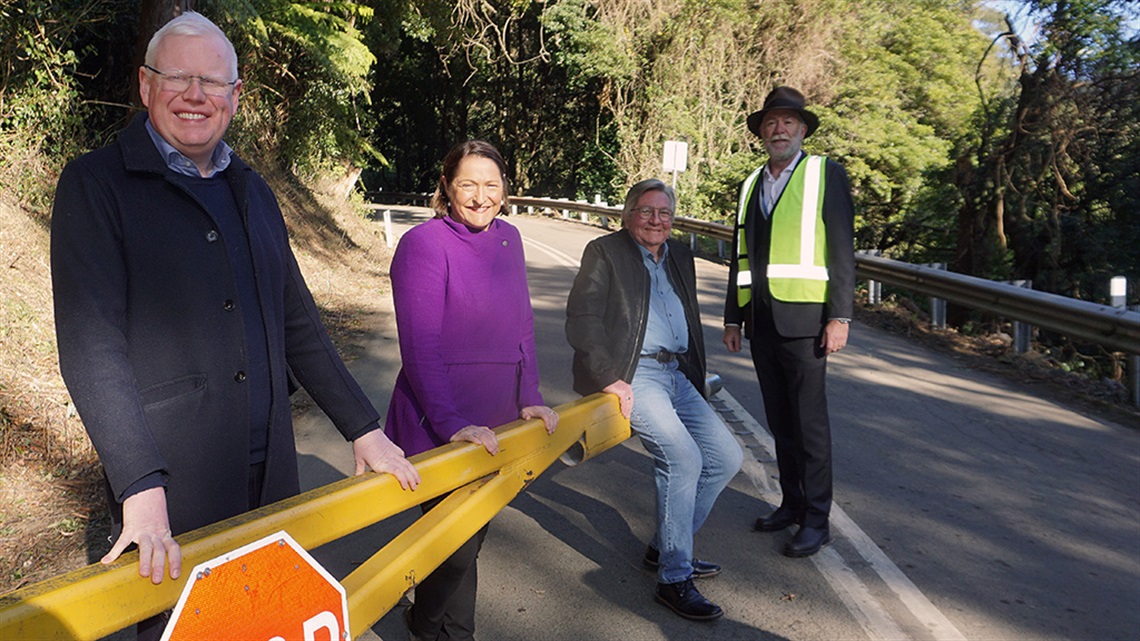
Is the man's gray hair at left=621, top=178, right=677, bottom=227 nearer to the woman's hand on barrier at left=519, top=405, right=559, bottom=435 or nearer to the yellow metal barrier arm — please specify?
the yellow metal barrier arm

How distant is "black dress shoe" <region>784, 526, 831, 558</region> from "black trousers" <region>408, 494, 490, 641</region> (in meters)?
1.94

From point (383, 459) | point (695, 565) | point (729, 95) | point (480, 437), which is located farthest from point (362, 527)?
point (729, 95)

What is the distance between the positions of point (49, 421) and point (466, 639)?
3840mm

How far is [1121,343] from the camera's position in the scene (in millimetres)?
8102

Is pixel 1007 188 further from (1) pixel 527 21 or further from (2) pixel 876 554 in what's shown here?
(1) pixel 527 21

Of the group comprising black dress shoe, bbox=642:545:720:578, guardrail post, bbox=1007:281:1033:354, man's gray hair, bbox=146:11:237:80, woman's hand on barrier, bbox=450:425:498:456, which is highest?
man's gray hair, bbox=146:11:237:80

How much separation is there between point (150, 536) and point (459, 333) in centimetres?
170

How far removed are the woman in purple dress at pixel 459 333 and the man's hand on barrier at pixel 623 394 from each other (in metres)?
0.54

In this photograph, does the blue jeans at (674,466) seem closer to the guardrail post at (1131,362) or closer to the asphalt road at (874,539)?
the asphalt road at (874,539)

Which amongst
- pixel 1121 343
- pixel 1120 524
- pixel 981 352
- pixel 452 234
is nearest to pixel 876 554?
pixel 1120 524

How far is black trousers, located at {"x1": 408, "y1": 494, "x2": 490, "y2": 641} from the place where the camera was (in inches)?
136

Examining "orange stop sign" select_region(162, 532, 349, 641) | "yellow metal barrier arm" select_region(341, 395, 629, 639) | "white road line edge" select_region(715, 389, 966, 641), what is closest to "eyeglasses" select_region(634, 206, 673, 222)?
"yellow metal barrier arm" select_region(341, 395, 629, 639)

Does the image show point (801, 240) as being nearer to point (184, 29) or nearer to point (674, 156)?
point (184, 29)

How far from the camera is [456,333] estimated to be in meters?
3.43
